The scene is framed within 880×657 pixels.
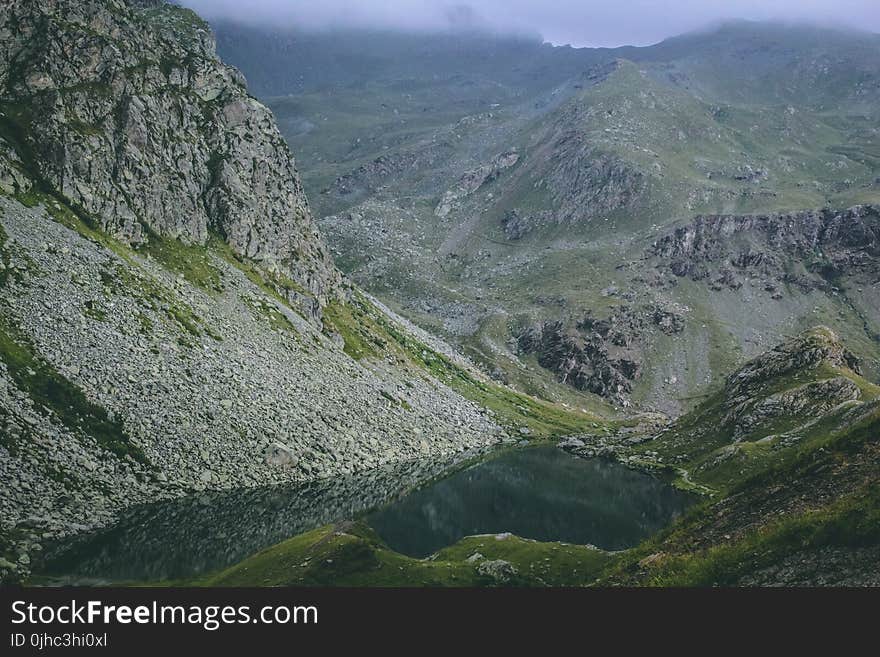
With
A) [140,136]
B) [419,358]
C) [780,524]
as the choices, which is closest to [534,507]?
[780,524]

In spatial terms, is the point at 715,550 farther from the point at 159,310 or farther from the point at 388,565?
the point at 159,310

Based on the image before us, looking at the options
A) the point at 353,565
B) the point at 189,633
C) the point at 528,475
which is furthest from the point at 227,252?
the point at 189,633

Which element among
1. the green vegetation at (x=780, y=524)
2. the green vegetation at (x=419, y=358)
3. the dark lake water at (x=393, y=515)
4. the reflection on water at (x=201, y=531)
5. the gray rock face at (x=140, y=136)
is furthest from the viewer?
the green vegetation at (x=419, y=358)

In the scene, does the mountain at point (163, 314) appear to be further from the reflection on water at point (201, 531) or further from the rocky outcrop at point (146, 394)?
the reflection on water at point (201, 531)

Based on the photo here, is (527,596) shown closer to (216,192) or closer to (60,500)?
(60,500)

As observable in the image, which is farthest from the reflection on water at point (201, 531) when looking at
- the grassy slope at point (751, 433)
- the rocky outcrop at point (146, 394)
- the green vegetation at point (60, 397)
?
the grassy slope at point (751, 433)

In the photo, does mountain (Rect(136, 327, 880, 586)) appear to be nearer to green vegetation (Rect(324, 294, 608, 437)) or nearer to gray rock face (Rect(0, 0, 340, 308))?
green vegetation (Rect(324, 294, 608, 437))

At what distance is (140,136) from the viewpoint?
139 m

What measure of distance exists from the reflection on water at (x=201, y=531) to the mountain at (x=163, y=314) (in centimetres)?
243

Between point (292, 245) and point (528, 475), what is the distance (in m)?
93.9

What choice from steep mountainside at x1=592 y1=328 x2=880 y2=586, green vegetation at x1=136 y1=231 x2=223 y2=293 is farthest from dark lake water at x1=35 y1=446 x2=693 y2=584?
green vegetation at x1=136 y1=231 x2=223 y2=293

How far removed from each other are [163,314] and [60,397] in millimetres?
30083

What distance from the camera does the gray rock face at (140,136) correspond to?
121625mm

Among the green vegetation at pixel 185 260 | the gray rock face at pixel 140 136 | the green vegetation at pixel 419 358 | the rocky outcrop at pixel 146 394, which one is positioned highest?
the gray rock face at pixel 140 136
